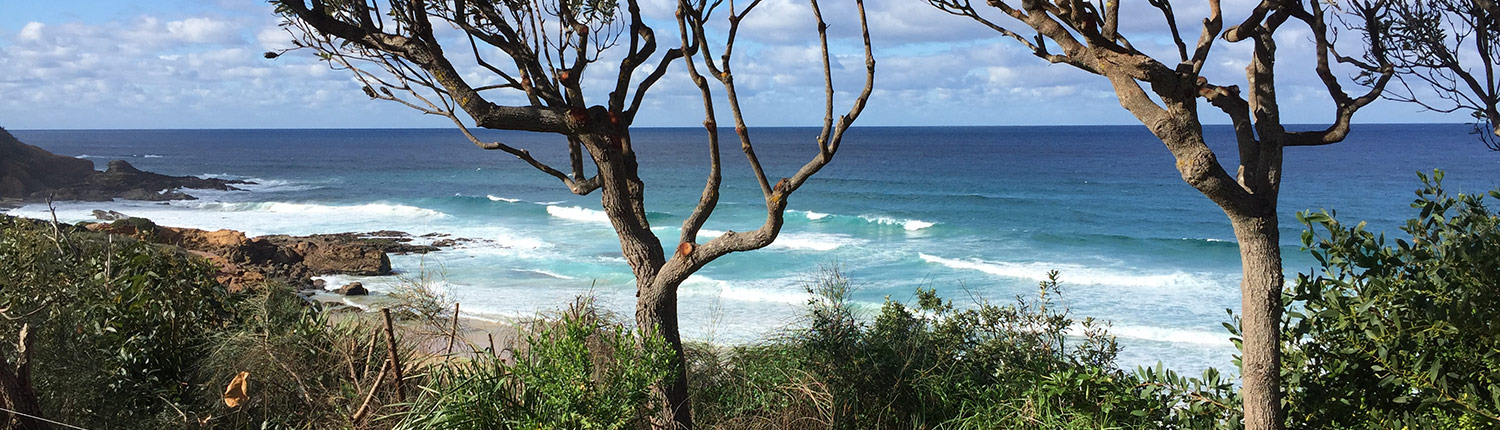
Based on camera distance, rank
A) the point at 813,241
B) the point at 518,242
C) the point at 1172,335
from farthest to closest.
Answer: the point at 813,241, the point at 518,242, the point at 1172,335

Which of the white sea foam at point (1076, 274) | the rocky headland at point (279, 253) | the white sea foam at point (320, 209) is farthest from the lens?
the white sea foam at point (320, 209)

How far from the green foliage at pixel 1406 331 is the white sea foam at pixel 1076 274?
1587cm

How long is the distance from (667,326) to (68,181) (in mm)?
43431

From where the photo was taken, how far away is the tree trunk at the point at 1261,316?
3098mm

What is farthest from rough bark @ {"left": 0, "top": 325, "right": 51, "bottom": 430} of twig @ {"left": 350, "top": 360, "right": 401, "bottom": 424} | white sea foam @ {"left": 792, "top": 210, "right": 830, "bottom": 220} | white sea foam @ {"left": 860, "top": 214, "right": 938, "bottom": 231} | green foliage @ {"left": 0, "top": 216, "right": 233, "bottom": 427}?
white sea foam @ {"left": 792, "top": 210, "right": 830, "bottom": 220}

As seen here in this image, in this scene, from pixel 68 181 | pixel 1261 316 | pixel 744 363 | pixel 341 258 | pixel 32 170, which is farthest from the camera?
pixel 68 181

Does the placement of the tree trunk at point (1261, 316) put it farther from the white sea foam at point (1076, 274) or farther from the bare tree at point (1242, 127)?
the white sea foam at point (1076, 274)

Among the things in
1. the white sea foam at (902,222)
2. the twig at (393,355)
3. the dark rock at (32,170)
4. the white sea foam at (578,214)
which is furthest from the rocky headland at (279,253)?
the dark rock at (32,170)

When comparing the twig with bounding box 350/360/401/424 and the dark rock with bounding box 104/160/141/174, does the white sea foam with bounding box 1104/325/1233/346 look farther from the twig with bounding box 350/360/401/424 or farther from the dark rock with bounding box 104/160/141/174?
the dark rock with bounding box 104/160/141/174

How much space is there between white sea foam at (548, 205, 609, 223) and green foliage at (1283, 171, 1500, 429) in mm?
25707

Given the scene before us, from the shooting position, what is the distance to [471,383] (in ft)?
12.6

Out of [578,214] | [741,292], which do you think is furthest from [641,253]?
[578,214]

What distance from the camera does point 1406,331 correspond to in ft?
11.5

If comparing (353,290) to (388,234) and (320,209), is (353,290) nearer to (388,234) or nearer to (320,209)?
(388,234)
